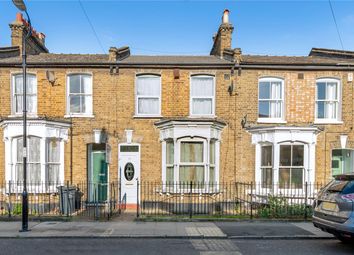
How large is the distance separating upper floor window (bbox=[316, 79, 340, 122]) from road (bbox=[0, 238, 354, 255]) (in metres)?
6.99

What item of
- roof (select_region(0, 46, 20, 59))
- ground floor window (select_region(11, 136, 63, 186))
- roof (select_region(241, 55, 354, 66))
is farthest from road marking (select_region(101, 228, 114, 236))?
roof (select_region(0, 46, 20, 59))

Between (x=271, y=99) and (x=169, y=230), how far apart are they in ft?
25.5

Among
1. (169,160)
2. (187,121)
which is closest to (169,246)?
(169,160)

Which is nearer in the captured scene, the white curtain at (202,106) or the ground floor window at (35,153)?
the ground floor window at (35,153)

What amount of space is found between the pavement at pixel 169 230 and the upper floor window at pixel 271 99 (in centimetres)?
512

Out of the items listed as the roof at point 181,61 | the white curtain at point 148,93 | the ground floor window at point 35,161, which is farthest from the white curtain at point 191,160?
the ground floor window at point 35,161

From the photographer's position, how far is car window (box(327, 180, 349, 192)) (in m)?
7.36

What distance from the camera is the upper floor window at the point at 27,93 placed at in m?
13.4

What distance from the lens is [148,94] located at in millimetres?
13523

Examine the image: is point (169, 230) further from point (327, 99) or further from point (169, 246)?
point (327, 99)

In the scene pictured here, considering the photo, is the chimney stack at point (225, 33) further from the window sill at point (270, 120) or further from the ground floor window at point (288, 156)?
the ground floor window at point (288, 156)

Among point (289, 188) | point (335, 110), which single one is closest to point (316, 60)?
point (335, 110)

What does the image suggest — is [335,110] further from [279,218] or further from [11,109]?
[11,109]

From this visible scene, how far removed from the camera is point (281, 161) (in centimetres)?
1295
